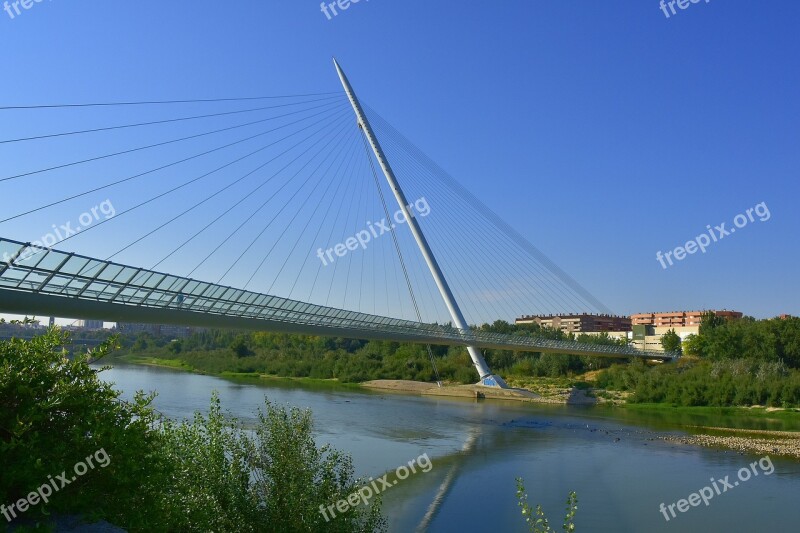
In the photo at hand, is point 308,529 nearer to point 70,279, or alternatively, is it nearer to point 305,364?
point 70,279

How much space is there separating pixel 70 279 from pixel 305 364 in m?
48.4

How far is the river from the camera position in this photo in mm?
14445

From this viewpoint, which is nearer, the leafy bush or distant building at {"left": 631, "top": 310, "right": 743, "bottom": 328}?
the leafy bush

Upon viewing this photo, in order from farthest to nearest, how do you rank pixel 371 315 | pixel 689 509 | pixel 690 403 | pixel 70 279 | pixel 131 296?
pixel 690 403
pixel 371 315
pixel 131 296
pixel 689 509
pixel 70 279

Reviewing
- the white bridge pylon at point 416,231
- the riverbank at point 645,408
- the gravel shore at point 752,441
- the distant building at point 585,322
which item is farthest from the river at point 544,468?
the distant building at point 585,322

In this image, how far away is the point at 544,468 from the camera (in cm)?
2016

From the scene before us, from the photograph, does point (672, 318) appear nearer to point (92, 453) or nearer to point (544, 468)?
point (544, 468)

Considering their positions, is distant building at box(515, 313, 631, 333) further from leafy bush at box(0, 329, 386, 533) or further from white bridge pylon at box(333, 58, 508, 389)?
leafy bush at box(0, 329, 386, 533)

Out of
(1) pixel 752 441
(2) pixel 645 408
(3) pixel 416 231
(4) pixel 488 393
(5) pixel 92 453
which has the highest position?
(3) pixel 416 231

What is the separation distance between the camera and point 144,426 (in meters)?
5.82

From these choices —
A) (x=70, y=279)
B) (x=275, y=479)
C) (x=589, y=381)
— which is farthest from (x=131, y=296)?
(x=589, y=381)

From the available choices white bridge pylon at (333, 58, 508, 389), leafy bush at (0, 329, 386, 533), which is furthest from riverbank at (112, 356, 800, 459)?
leafy bush at (0, 329, 386, 533)

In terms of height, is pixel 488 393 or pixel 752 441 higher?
pixel 488 393

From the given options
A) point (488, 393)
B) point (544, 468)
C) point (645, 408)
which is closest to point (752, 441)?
point (544, 468)
